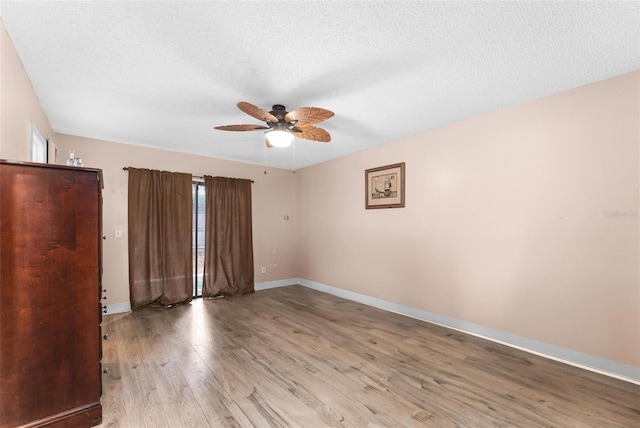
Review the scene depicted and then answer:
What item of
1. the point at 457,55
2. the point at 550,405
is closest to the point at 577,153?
the point at 457,55

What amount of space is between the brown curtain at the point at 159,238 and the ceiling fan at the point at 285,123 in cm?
229

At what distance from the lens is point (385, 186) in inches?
169

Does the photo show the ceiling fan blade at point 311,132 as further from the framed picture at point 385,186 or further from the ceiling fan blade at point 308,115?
the framed picture at point 385,186

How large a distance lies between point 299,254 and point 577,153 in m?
4.77

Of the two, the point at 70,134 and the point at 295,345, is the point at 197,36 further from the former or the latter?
the point at 70,134

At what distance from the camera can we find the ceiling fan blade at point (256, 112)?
7.36 ft

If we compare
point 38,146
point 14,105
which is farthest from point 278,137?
point 38,146

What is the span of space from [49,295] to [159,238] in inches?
113

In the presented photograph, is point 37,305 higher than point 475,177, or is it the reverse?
point 475,177

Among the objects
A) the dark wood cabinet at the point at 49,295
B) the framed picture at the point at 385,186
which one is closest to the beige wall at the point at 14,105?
the dark wood cabinet at the point at 49,295

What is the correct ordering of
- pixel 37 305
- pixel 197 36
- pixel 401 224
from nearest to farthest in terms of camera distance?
1. pixel 37 305
2. pixel 197 36
3. pixel 401 224

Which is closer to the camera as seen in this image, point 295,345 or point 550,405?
point 550,405

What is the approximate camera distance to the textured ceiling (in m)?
1.61

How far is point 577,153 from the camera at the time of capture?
2.55m
